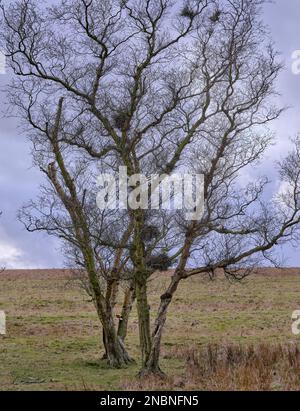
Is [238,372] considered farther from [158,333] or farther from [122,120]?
[122,120]

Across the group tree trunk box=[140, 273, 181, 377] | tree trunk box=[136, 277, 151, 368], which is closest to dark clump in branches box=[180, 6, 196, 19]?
tree trunk box=[140, 273, 181, 377]

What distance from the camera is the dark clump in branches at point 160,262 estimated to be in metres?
20.8

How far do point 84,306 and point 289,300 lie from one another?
14.7 m

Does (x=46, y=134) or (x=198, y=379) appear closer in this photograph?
(x=198, y=379)

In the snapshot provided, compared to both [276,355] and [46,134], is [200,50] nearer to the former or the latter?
[46,134]

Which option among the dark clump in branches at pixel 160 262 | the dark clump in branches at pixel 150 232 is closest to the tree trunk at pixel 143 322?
the dark clump in branches at pixel 160 262

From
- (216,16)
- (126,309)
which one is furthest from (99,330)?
(216,16)

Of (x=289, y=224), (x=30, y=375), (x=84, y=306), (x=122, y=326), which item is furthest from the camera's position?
(x=84, y=306)

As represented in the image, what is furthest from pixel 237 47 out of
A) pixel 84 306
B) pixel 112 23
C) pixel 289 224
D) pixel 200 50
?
pixel 84 306

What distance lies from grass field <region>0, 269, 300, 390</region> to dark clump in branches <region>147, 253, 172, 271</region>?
10.1ft

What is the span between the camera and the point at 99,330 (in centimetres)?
3466

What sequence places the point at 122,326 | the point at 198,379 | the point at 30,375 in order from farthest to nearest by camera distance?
the point at 122,326 < the point at 30,375 < the point at 198,379

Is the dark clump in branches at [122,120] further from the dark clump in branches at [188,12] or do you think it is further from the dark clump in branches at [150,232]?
the dark clump in branches at [188,12]

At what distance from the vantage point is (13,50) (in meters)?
21.4
